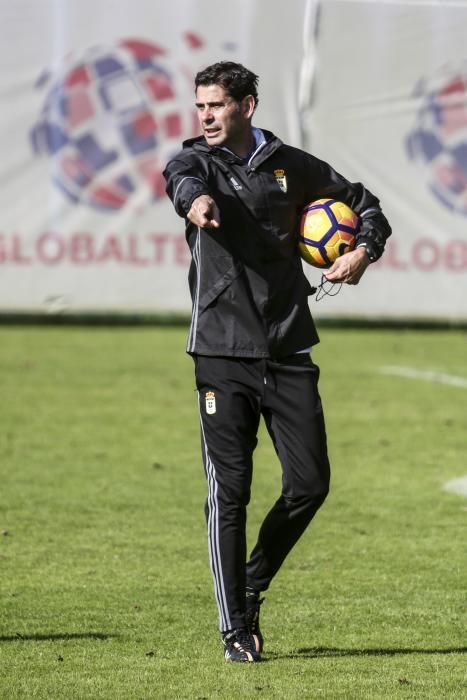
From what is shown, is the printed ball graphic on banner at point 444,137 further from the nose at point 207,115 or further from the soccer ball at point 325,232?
the nose at point 207,115

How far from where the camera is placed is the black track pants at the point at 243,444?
650 cm

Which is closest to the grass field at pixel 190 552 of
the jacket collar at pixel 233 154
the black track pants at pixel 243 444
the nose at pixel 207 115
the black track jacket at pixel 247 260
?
the black track pants at pixel 243 444

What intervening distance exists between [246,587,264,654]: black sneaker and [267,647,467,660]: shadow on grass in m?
0.10

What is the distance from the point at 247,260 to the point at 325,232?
370 millimetres

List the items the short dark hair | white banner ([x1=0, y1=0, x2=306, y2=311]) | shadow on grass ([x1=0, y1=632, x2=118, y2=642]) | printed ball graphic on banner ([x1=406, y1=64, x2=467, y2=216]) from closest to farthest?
the short dark hair → shadow on grass ([x1=0, y1=632, x2=118, y2=642]) → white banner ([x1=0, y1=0, x2=306, y2=311]) → printed ball graphic on banner ([x1=406, y1=64, x2=467, y2=216])

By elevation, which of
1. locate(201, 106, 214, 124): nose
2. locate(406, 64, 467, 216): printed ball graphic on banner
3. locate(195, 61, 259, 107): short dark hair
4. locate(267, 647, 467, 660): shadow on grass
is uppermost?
locate(195, 61, 259, 107): short dark hair

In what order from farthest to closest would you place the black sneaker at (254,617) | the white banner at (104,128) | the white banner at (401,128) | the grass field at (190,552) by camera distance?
the white banner at (401,128), the white banner at (104,128), the black sneaker at (254,617), the grass field at (190,552)

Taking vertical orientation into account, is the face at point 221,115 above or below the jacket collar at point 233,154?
above

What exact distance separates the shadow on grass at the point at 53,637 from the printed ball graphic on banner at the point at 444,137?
15232 mm

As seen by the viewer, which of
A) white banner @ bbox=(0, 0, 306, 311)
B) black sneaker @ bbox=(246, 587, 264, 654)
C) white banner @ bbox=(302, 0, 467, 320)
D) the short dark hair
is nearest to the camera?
the short dark hair

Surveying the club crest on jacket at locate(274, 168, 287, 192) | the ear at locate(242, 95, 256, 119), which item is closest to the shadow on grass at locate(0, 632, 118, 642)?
the club crest on jacket at locate(274, 168, 287, 192)

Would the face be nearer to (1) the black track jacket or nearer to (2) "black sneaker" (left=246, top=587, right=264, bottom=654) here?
(1) the black track jacket

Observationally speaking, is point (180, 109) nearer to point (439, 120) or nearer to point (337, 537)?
point (439, 120)

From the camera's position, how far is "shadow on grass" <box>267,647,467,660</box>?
21.9ft
